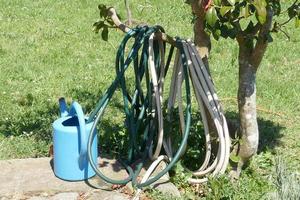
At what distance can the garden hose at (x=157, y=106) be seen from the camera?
4059mm

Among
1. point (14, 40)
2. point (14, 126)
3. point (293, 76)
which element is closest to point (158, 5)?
point (14, 40)

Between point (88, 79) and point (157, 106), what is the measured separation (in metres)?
2.48

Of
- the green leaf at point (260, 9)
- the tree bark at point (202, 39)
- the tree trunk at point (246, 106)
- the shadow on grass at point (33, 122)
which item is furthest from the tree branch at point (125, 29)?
the shadow on grass at point (33, 122)

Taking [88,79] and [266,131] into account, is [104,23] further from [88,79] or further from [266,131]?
[88,79]

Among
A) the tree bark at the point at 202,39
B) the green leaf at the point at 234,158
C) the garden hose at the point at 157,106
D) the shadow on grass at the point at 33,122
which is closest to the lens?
the tree bark at the point at 202,39

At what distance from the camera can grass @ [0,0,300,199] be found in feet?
15.4

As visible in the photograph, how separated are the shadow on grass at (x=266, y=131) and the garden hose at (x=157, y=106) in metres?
0.57

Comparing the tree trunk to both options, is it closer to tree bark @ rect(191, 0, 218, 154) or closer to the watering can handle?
tree bark @ rect(191, 0, 218, 154)

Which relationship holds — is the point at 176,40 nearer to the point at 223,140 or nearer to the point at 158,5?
the point at 223,140

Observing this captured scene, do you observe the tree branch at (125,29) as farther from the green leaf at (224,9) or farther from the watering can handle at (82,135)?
the green leaf at (224,9)

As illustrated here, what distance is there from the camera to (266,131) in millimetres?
5340

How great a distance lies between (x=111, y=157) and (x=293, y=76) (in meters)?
3.03

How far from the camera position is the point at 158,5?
9867mm

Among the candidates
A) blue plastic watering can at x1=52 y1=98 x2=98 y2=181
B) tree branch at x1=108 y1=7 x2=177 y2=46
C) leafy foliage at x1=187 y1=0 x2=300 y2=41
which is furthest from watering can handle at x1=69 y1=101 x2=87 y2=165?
leafy foliage at x1=187 y1=0 x2=300 y2=41
